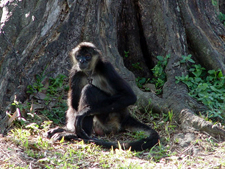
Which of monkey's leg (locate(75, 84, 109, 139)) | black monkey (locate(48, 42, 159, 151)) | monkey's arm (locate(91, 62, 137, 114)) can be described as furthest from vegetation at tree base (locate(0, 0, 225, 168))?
monkey's arm (locate(91, 62, 137, 114))

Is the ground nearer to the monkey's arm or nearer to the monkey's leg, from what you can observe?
the monkey's leg

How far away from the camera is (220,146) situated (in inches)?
170

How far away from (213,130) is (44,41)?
2919mm

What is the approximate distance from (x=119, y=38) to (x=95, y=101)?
210 centimetres

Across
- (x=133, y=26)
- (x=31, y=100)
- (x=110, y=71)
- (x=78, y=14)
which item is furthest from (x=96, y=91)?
(x=133, y=26)

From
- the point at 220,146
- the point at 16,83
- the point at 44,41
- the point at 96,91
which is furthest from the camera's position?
the point at 44,41

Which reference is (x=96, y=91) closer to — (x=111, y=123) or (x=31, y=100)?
(x=111, y=123)

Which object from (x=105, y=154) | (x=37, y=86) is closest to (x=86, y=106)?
(x=105, y=154)

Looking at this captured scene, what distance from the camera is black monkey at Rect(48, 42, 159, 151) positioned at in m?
4.71

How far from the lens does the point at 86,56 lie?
4945 millimetres

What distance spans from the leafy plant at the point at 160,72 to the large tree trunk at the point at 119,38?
117 mm

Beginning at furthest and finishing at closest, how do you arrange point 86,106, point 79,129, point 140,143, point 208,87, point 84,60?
point 208,87
point 84,60
point 86,106
point 79,129
point 140,143

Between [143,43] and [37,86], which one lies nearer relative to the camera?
[37,86]

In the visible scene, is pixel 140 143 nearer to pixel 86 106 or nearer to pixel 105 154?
pixel 105 154
